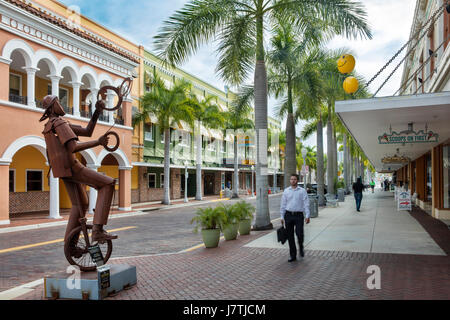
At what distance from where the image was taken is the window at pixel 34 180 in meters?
22.6

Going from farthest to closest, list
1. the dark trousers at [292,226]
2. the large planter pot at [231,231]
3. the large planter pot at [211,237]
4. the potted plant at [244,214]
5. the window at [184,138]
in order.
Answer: the window at [184,138] < the potted plant at [244,214] < the large planter pot at [231,231] < the large planter pot at [211,237] < the dark trousers at [292,226]

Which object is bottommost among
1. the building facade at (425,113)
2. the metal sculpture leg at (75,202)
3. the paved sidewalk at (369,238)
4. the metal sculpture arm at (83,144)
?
the paved sidewalk at (369,238)

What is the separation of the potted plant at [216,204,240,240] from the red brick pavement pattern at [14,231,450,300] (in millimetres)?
1457

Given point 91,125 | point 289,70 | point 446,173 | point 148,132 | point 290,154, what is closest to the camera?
point 91,125

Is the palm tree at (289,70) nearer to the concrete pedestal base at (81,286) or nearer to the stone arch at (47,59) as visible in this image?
the stone arch at (47,59)

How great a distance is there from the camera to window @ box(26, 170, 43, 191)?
22641mm

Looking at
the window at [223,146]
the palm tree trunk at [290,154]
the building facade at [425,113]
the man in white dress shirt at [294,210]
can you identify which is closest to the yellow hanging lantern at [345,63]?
the building facade at [425,113]

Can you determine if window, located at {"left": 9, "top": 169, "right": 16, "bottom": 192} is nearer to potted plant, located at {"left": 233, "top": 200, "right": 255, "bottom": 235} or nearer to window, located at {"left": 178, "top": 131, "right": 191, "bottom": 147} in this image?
potted plant, located at {"left": 233, "top": 200, "right": 255, "bottom": 235}

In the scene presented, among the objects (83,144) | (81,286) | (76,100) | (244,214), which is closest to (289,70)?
(244,214)

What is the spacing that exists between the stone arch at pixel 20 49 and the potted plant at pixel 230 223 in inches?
489

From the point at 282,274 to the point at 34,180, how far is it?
20231 mm

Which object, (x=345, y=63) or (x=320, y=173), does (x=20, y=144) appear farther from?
(x=320, y=173)

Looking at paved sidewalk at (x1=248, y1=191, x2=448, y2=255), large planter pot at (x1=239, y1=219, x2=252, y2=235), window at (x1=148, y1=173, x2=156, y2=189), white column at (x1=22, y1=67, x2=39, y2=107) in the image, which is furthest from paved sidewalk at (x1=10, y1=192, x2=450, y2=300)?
window at (x1=148, y1=173, x2=156, y2=189)

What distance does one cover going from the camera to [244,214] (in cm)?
1201
